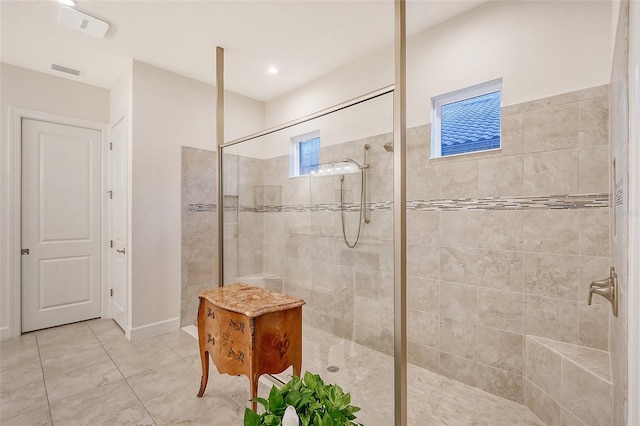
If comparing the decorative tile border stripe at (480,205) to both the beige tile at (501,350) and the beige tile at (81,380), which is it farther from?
the beige tile at (81,380)

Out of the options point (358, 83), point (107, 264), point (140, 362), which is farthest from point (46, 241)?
point (358, 83)

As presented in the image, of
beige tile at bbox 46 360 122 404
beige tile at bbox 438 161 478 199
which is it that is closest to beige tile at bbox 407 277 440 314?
beige tile at bbox 438 161 478 199

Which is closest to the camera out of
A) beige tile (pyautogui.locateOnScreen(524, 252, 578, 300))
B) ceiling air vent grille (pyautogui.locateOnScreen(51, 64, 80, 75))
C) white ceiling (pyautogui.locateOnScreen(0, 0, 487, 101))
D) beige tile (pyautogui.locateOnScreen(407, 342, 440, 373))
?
beige tile (pyautogui.locateOnScreen(524, 252, 578, 300))

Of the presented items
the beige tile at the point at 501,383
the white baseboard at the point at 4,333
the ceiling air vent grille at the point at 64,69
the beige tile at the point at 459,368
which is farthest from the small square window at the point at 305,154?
the white baseboard at the point at 4,333

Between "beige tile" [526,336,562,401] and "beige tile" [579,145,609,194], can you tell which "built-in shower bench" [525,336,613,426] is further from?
"beige tile" [579,145,609,194]

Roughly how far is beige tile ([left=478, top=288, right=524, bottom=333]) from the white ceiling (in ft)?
6.62

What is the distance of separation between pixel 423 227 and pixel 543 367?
113 centimetres

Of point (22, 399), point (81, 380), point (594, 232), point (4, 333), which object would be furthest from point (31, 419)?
point (594, 232)

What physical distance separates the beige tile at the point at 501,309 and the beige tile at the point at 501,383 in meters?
0.30

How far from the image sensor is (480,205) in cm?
216

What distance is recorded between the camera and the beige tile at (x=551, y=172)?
1.82m

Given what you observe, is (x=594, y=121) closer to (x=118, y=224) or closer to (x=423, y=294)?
(x=423, y=294)

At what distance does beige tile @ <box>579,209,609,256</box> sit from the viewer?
1.72 meters

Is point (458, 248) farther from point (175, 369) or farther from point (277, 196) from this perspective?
point (175, 369)
